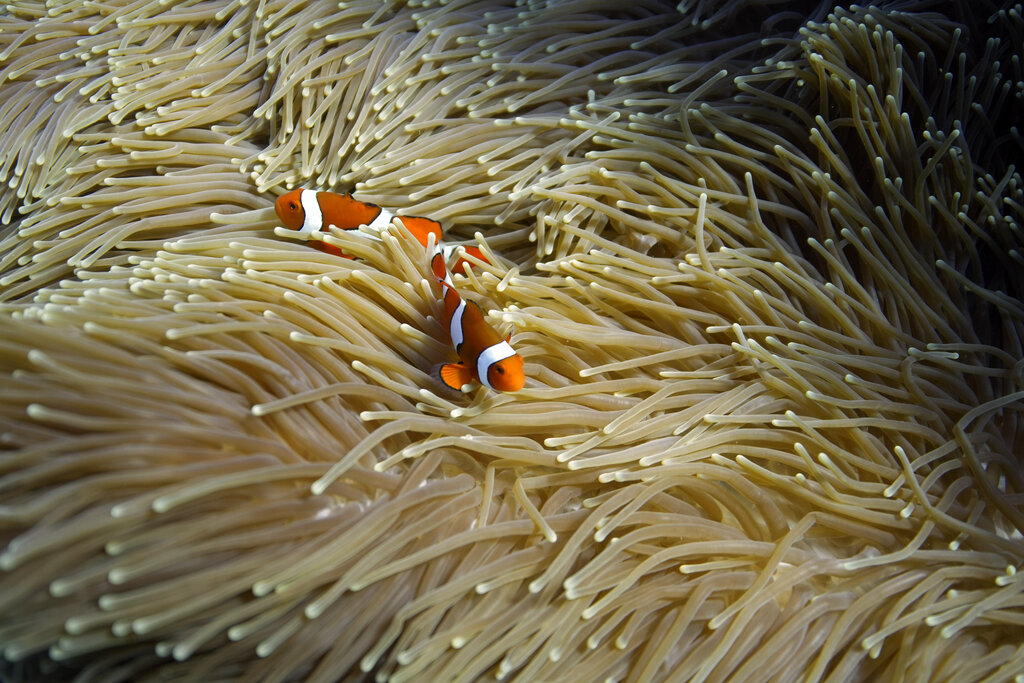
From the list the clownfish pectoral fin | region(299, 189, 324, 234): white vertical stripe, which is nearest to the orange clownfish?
the clownfish pectoral fin

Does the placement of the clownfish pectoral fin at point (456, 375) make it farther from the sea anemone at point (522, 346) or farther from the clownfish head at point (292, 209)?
the clownfish head at point (292, 209)

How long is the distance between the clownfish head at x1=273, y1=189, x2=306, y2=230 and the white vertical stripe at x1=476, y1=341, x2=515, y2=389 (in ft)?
1.76

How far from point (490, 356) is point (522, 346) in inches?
6.7

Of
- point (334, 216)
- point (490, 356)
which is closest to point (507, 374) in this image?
point (490, 356)

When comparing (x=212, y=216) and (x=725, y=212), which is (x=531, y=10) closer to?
(x=725, y=212)

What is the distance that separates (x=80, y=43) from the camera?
5.39 ft

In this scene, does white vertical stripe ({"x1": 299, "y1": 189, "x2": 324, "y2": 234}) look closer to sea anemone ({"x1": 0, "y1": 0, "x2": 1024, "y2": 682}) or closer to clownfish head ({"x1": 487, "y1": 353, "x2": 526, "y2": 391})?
sea anemone ({"x1": 0, "y1": 0, "x2": 1024, "y2": 682})

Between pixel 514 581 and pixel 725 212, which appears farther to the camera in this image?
pixel 725 212

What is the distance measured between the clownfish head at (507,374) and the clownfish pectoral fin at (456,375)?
0.06 meters

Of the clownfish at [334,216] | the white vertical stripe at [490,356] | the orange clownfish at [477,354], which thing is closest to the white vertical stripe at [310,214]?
the clownfish at [334,216]

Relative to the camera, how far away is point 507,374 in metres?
1.03

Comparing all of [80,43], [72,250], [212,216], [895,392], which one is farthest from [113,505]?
[80,43]

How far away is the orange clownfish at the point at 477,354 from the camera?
40.7 inches

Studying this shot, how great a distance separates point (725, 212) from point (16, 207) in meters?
1.62
